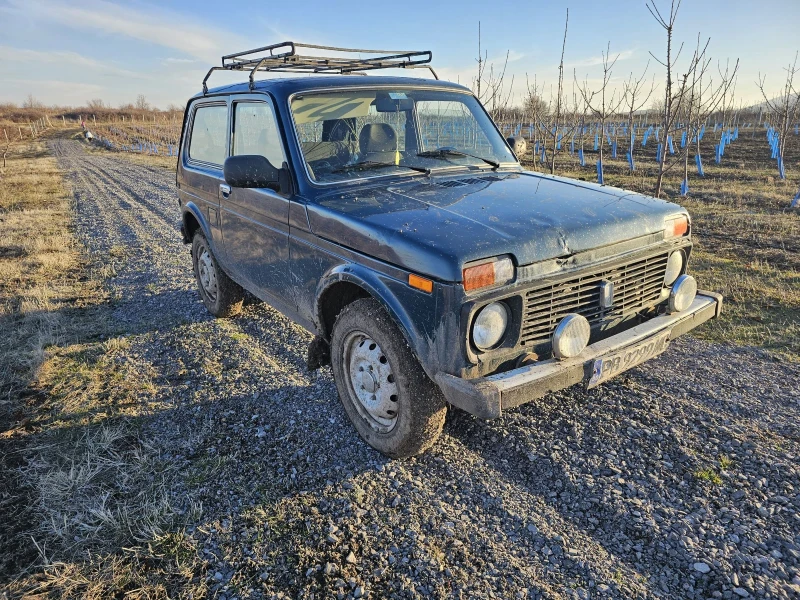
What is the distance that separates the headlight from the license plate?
700mm

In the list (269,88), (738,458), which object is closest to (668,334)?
(738,458)

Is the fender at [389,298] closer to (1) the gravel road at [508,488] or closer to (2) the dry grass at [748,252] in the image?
(1) the gravel road at [508,488]

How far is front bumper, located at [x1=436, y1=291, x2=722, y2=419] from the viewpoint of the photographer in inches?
95.7

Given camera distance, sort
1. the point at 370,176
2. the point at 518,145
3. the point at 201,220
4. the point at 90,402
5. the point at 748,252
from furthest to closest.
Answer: the point at 748,252 < the point at 201,220 < the point at 518,145 < the point at 90,402 < the point at 370,176

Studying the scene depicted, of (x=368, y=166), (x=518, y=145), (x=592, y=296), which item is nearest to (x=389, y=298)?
(x=592, y=296)

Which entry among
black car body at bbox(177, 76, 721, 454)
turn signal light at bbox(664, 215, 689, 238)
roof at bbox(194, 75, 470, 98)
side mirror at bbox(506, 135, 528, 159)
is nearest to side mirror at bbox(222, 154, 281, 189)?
black car body at bbox(177, 76, 721, 454)

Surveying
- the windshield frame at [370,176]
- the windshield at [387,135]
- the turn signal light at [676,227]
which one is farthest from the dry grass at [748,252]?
the windshield at [387,135]

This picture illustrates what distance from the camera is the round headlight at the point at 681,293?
10.5ft

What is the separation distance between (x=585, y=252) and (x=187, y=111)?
442 cm

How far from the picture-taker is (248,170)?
3338 mm

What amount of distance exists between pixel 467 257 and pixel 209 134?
11.5 feet

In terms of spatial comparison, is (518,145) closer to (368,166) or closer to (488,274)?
(368,166)

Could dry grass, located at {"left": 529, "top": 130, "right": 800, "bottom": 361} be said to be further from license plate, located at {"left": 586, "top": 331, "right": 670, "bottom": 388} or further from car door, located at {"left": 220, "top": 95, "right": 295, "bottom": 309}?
car door, located at {"left": 220, "top": 95, "right": 295, "bottom": 309}

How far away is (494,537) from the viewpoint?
→ 2527mm
